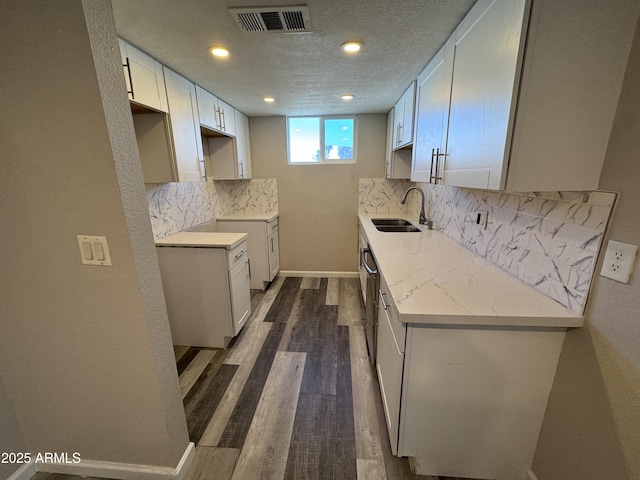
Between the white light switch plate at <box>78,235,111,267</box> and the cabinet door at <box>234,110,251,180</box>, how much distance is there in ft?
7.85

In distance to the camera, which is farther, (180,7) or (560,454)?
(180,7)

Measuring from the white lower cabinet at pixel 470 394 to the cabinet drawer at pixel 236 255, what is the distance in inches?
56.1

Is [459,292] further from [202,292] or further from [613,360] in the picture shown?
[202,292]

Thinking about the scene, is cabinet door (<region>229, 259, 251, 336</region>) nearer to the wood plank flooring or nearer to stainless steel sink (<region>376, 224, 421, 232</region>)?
the wood plank flooring

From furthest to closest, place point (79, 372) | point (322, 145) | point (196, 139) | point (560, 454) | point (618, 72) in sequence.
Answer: point (322, 145), point (196, 139), point (79, 372), point (560, 454), point (618, 72)

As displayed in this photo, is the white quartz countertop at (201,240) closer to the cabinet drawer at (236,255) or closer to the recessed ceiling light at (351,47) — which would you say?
the cabinet drawer at (236,255)

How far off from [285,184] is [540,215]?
2.97 metres

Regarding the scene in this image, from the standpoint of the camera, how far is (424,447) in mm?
1203

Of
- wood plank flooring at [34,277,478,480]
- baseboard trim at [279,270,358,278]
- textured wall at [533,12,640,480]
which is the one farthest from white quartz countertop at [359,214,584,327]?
baseboard trim at [279,270,358,278]

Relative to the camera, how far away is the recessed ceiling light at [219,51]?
1.58 meters

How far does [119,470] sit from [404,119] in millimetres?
3093

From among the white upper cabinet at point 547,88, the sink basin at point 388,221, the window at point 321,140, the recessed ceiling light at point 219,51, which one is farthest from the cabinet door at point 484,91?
the window at point 321,140

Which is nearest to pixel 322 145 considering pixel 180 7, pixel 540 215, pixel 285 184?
pixel 285 184

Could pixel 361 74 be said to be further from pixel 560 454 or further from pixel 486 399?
pixel 560 454
